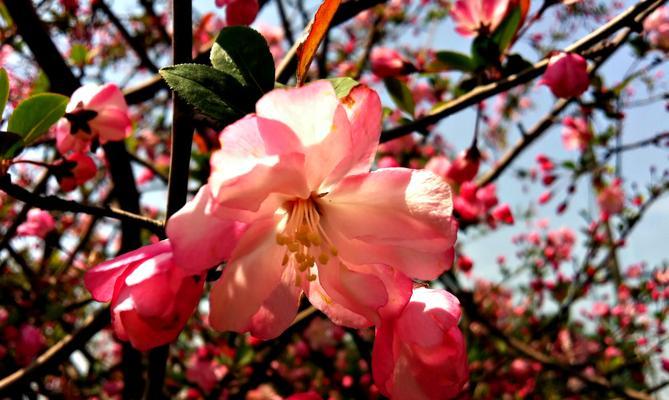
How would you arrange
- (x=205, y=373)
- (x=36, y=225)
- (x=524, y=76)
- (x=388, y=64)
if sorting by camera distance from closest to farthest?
1. (x=524, y=76)
2. (x=388, y=64)
3. (x=36, y=225)
4. (x=205, y=373)

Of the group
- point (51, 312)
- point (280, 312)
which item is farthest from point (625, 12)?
point (51, 312)

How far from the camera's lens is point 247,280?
0.52m

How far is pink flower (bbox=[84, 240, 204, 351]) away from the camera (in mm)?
462

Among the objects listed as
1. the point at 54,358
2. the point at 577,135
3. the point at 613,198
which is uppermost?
the point at 54,358

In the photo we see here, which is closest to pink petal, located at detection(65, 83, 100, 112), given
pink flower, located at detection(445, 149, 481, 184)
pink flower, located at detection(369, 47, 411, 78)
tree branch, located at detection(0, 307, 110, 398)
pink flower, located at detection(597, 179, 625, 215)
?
tree branch, located at detection(0, 307, 110, 398)

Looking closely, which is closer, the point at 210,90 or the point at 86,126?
the point at 210,90

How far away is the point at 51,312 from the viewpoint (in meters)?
1.58

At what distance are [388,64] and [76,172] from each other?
2.36 feet

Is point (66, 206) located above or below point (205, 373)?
above

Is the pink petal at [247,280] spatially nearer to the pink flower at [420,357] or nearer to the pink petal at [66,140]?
the pink flower at [420,357]

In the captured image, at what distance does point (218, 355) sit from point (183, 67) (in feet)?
6.53

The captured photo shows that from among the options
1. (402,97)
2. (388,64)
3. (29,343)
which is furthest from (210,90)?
(29,343)

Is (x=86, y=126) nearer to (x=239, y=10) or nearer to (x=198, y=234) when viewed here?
(x=239, y=10)

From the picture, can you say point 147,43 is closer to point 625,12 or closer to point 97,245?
point 97,245
